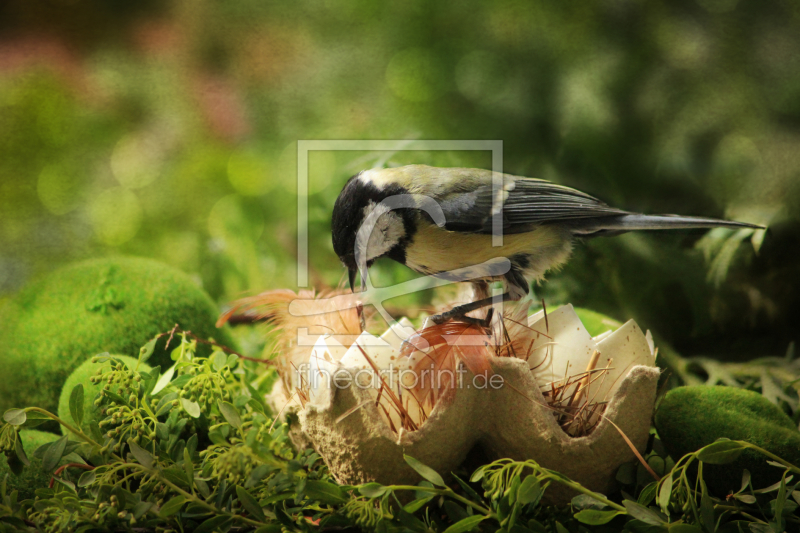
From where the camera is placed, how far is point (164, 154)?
1.03 m

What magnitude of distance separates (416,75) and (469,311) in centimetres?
58

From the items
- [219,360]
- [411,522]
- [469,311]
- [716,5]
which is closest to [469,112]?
[716,5]

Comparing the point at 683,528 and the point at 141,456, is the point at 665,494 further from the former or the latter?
the point at 141,456

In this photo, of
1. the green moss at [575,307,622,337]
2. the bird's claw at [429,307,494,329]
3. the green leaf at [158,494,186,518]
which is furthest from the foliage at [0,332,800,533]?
the green moss at [575,307,622,337]

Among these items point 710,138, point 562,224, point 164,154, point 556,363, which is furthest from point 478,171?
point 164,154

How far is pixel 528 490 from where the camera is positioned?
42cm

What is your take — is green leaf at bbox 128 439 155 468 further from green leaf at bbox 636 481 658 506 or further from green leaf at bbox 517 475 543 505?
green leaf at bbox 636 481 658 506

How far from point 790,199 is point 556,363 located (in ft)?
2.10

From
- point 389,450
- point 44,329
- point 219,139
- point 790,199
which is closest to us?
point 389,450

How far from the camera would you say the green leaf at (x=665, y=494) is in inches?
17.1

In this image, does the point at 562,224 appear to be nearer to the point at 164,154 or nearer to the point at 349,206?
the point at 349,206

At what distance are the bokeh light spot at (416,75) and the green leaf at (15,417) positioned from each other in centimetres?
75

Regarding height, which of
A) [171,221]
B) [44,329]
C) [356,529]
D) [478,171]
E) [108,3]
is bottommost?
[356,529]

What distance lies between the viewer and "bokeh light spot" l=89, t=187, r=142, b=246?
101cm
